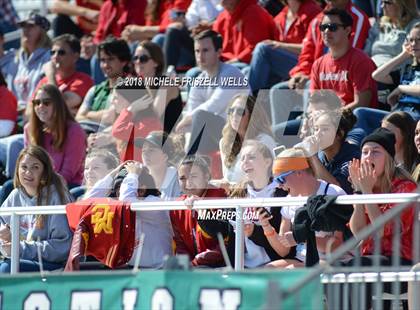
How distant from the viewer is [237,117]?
975cm

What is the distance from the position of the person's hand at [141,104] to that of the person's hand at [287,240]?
3132mm

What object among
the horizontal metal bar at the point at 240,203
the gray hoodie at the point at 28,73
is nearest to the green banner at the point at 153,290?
the horizontal metal bar at the point at 240,203

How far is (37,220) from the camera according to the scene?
9406 mm

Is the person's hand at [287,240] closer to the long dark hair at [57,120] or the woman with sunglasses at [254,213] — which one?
the woman with sunglasses at [254,213]

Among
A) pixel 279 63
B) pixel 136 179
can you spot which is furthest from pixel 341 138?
pixel 279 63

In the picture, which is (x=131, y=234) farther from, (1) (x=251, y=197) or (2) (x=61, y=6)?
(2) (x=61, y=6)

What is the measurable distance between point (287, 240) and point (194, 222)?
0.87 meters

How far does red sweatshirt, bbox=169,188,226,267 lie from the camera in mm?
8609

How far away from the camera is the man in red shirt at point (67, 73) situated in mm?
12969

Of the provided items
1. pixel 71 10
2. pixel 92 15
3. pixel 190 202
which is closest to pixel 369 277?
pixel 190 202

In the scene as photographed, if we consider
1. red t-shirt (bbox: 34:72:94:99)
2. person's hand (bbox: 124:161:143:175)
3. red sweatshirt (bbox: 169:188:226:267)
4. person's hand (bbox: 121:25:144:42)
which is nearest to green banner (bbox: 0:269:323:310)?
red sweatshirt (bbox: 169:188:226:267)

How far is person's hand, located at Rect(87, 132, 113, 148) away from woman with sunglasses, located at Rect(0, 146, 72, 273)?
120cm

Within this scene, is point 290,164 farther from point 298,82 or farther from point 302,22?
point 302,22

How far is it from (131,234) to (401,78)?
324cm
